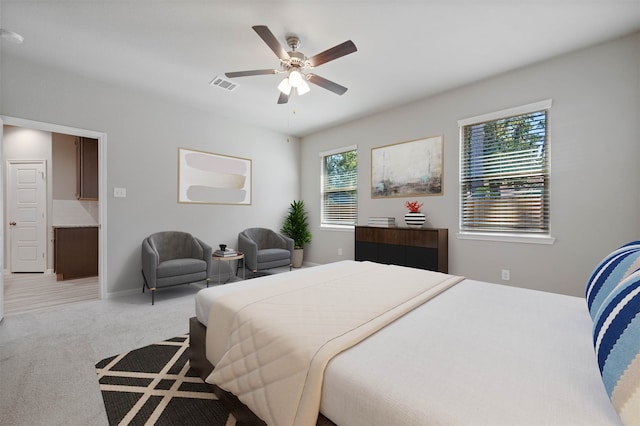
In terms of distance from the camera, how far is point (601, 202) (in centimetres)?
280

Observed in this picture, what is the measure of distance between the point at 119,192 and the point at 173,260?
115cm

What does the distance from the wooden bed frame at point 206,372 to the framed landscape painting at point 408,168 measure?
3.48 m

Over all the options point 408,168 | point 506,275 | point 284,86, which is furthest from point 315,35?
point 506,275

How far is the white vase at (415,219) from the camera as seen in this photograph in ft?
13.2

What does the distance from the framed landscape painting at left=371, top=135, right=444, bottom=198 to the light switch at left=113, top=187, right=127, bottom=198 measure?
3713 mm

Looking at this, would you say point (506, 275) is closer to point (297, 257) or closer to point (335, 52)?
point (335, 52)

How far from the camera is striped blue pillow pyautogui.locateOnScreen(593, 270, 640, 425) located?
657 mm

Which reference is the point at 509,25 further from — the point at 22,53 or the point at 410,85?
the point at 22,53

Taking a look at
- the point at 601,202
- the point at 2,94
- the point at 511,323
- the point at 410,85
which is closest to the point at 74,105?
the point at 2,94

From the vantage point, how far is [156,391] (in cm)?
171

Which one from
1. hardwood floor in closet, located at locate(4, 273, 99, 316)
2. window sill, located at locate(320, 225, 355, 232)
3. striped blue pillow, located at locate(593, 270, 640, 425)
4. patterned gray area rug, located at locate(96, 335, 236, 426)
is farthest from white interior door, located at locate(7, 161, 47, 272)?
striped blue pillow, located at locate(593, 270, 640, 425)

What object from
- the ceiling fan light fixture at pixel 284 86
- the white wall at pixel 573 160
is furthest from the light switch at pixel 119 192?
the white wall at pixel 573 160

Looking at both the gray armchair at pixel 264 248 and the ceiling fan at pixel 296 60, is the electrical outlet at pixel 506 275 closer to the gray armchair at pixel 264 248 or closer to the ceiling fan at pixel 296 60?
the ceiling fan at pixel 296 60

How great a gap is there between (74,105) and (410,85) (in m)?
4.24
